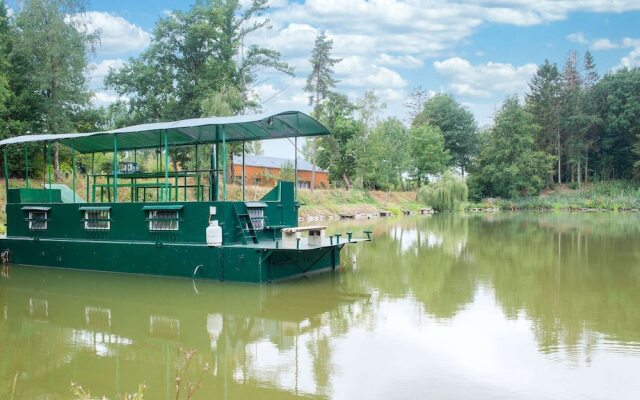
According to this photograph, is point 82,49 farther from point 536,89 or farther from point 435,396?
point 536,89

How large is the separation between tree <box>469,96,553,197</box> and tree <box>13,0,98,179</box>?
42.4 meters

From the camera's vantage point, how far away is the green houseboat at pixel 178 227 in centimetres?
1477

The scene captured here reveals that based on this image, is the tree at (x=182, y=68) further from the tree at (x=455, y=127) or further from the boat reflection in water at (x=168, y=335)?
the tree at (x=455, y=127)

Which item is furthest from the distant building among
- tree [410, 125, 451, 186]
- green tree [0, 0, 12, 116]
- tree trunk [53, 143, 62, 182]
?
green tree [0, 0, 12, 116]

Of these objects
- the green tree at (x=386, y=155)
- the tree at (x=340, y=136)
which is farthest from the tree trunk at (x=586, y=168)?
the tree at (x=340, y=136)

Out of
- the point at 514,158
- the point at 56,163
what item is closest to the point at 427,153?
the point at 514,158

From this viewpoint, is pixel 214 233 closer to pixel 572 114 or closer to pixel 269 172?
pixel 269 172

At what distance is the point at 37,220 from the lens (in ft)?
60.4

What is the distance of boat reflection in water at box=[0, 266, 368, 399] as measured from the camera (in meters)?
7.43

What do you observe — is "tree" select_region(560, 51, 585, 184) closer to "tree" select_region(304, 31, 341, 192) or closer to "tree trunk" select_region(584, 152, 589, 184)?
"tree trunk" select_region(584, 152, 589, 184)

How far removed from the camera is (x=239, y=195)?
37312mm

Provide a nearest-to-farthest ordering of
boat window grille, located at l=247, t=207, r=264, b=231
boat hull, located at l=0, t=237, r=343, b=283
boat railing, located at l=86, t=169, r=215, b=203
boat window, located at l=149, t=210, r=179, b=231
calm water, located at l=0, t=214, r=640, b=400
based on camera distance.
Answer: calm water, located at l=0, t=214, r=640, b=400 < boat hull, located at l=0, t=237, r=343, b=283 < boat window, located at l=149, t=210, r=179, b=231 < boat window grille, located at l=247, t=207, r=264, b=231 < boat railing, located at l=86, t=169, r=215, b=203

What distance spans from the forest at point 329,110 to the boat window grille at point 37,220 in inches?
339

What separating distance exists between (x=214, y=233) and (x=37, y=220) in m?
7.46
